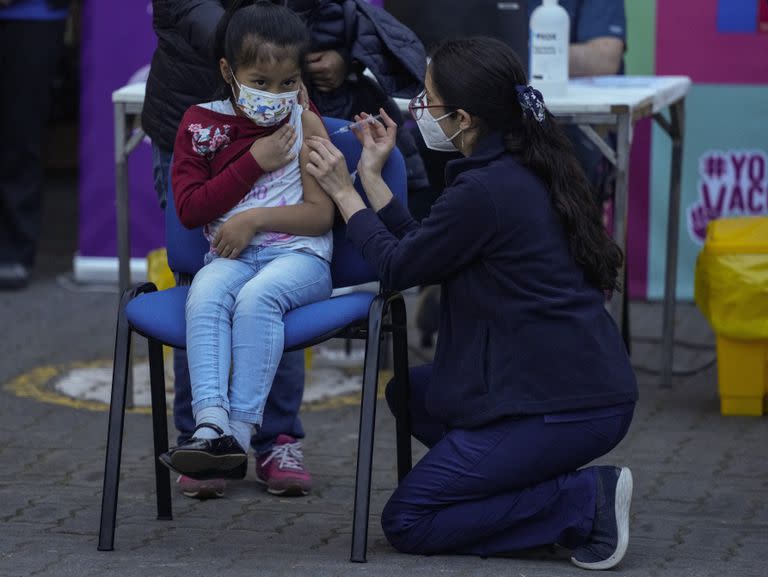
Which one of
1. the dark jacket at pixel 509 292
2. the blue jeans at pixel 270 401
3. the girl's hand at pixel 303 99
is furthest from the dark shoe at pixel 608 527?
the girl's hand at pixel 303 99

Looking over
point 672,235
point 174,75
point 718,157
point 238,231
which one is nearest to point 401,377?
point 238,231

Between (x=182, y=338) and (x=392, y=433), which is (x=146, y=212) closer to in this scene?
(x=392, y=433)

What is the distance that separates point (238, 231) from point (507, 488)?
2.79ft

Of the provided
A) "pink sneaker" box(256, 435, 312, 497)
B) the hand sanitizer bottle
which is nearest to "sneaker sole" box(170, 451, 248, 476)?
"pink sneaker" box(256, 435, 312, 497)

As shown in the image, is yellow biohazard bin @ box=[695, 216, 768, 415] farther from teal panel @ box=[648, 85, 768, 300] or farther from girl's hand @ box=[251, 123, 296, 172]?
girl's hand @ box=[251, 123, 296, 172]

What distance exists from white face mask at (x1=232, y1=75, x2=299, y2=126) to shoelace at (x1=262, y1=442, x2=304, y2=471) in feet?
3.11

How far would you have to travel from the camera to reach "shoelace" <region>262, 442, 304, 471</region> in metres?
4.03

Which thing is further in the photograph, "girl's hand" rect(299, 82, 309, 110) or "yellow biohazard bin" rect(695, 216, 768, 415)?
"yellow biohazard bin" rect(695, 216, 768, 415)

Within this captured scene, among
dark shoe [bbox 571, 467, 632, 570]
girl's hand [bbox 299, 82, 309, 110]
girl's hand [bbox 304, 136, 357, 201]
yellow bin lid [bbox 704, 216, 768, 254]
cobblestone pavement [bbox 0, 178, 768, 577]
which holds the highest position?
girl's hand [bbox 299, 82, 309, 110]

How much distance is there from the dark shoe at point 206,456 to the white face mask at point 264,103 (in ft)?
2.42

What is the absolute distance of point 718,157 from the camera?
6.47 metres

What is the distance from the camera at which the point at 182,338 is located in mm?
3436

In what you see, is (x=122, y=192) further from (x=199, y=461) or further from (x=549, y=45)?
(x=199, y=461)

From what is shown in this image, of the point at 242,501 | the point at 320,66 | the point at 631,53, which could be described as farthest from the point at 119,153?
the point at 631,53
